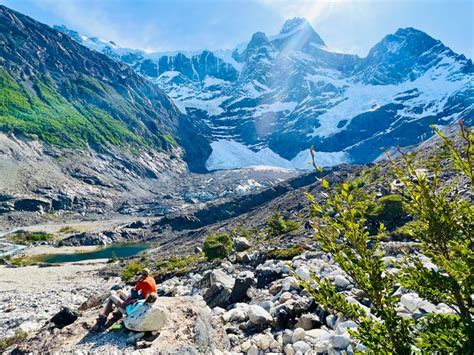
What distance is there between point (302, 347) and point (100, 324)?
561 cm

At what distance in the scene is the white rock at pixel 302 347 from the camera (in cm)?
849

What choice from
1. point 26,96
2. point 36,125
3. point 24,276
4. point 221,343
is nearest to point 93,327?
point 221,343

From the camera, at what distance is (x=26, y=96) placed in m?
190

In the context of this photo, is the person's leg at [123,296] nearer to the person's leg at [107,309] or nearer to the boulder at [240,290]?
the person's leg at [107,309]

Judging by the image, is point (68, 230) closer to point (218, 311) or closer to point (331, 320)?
point (218, 311)

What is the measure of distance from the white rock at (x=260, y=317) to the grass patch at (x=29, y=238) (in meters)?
98.6

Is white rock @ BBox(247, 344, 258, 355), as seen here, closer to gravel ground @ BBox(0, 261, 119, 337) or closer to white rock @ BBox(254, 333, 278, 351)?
white rock @ BBox(254, 333, 278, 351)

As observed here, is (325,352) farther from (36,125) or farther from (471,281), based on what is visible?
(36,125)

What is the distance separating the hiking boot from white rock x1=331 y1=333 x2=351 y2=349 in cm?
621

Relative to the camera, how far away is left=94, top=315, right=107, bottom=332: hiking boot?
9.78m

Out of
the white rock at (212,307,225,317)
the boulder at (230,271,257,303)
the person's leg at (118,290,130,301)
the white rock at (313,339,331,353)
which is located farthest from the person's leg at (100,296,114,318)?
the white rock at (313,339,331,353)

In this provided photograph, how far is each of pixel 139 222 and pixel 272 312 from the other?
115 metres

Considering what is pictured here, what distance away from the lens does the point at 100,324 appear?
391 inches

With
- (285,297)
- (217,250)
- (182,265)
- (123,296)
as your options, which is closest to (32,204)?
(182,265)
